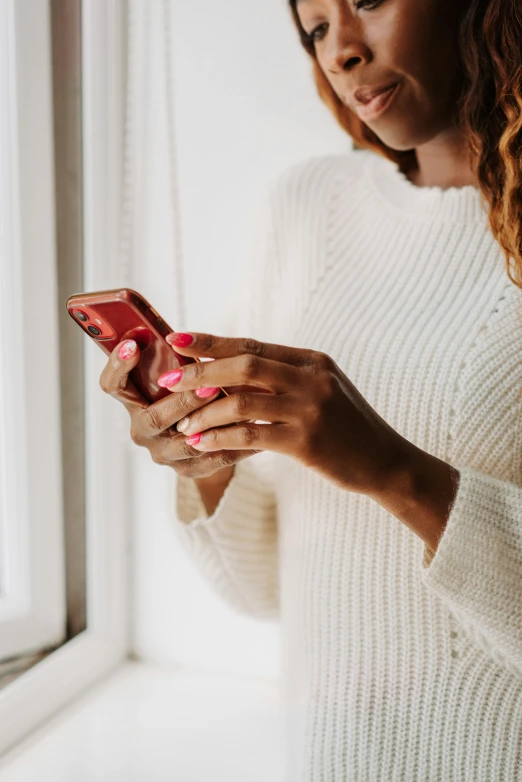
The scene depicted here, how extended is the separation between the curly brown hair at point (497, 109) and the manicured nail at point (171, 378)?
1.27 ft

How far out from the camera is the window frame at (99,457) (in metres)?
0.95

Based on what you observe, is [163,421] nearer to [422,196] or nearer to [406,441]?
[406,441]

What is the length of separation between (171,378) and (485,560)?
34 cm

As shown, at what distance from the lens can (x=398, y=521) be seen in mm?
745

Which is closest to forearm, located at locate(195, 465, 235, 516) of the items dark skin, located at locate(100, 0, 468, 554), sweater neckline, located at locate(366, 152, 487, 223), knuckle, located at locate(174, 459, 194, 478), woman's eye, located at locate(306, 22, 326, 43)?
dark skin, located at locate(100, 0, 468, 554)

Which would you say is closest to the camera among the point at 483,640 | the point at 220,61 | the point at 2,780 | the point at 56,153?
the point at 483,640

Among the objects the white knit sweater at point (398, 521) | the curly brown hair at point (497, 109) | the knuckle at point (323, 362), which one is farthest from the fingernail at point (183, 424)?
the curly brown hair at point (497, 109)

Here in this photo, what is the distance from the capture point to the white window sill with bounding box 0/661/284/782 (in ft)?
2.89

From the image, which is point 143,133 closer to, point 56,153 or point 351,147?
point 56,153

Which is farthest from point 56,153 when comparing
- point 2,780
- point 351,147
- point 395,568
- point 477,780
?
point 477,780

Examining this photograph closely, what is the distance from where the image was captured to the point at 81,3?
0.97 meters

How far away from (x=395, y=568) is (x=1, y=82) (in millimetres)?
741

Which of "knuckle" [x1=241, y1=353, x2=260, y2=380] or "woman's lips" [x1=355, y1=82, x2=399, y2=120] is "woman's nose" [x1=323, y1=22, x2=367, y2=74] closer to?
"woman's lips" [x1=355, y1=82, x2=399, y2=120]

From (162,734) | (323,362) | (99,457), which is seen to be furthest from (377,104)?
(162,734)
